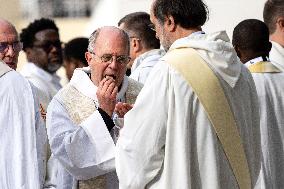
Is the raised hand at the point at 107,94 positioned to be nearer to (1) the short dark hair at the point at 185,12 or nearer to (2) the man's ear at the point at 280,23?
(1) the short dark hair at the point at 185,12

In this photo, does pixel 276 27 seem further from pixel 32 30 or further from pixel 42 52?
pixel 32 30

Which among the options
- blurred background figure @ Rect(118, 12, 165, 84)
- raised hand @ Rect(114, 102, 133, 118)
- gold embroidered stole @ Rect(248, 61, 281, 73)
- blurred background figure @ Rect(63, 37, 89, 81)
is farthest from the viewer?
blurred background figure @ Rect(63, 37, 89, 81)

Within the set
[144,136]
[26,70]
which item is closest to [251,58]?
[144,136]

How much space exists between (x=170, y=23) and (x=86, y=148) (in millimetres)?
1079

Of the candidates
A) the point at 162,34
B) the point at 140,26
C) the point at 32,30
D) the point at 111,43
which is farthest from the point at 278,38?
the point at 32,30

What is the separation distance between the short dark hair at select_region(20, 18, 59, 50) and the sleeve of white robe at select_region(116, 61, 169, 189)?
4.46 m

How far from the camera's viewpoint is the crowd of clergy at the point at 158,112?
20.4 feet

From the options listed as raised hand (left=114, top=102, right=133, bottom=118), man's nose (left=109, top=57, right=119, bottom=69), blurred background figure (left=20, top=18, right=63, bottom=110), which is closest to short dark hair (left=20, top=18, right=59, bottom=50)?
blurred background figure (left=20, top=18, right=63, bottom=110)

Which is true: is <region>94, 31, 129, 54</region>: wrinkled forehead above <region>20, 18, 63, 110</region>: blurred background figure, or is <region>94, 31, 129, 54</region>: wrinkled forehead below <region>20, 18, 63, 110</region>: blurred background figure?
above

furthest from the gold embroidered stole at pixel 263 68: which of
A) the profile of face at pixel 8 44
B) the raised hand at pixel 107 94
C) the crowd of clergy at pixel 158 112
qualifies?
the profile of face at pixel 8 44

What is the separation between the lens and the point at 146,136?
6164 millimetres

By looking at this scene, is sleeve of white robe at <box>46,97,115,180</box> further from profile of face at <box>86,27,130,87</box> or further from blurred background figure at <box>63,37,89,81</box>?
blurred background figure at <box>63,37,89,81</box>

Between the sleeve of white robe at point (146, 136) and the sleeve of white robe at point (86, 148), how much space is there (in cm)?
82

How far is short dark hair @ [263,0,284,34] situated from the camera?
875cm
